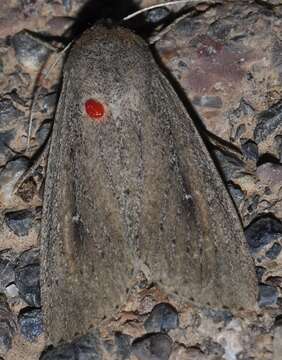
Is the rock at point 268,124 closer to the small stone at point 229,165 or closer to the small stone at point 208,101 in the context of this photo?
the small stone at point 229,165

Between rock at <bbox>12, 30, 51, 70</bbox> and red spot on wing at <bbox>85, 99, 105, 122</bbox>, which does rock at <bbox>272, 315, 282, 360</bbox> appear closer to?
red spot on wing at <bbox>85, 99, 105, 122</bbox>

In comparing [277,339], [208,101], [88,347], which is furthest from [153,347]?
[208,101]

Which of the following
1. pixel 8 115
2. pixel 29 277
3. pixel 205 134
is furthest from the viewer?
pixel 8 115

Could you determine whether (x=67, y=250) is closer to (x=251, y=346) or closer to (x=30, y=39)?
(x=251, y=346)

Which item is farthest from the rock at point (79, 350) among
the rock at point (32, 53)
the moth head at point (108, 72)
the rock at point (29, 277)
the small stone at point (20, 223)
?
the rock at point (32, 53)

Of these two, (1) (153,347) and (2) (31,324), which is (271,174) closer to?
(1) (153,347)

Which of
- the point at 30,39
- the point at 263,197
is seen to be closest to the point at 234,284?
the point at 263,197

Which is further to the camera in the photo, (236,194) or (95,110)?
(236,194)
